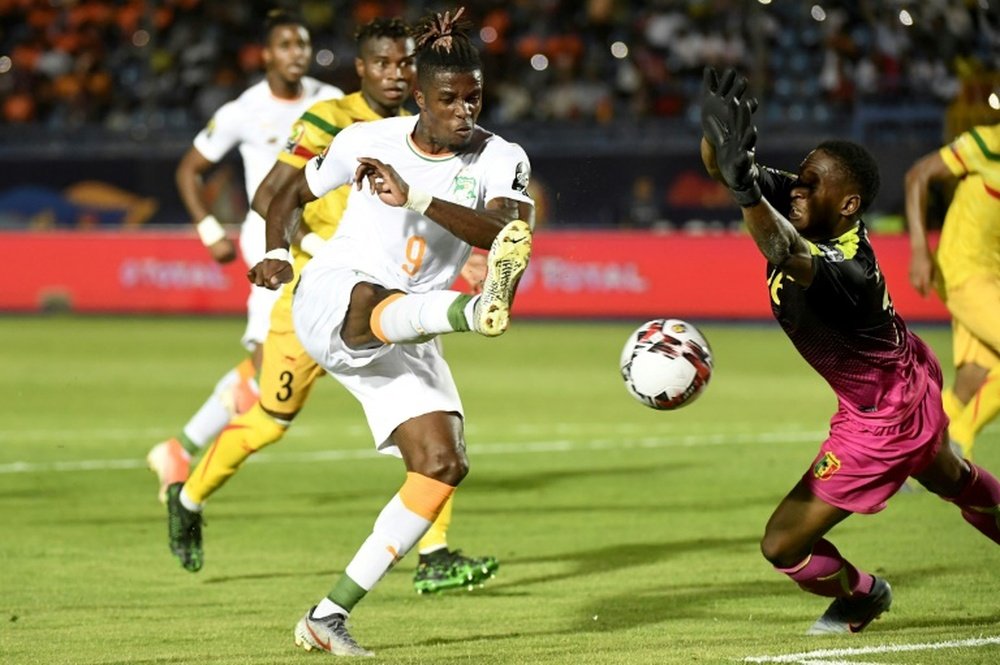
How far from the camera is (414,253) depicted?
6.96 m

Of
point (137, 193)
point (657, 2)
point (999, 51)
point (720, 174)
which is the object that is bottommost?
point (137, 193)

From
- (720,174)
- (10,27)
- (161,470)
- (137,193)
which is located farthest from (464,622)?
(10,27)

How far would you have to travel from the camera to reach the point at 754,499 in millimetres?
10695

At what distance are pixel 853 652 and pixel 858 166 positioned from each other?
1.74 metres

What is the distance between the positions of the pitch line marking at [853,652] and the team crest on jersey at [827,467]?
0.64 metres

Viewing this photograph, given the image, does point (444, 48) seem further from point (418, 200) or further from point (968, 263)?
point (968, 263)

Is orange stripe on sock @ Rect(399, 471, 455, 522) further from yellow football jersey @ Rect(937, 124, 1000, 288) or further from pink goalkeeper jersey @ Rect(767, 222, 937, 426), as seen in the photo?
yellow football jersey @ Rect(937, 124, 1000, 288)

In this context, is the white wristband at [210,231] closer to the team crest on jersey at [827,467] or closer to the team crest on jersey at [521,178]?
the team crest on jersey at [521,178]

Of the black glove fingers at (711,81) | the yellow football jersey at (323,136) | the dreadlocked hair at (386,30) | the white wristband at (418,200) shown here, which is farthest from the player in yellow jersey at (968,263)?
the black glove fingers at (711,81)

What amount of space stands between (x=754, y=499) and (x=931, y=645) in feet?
14.5

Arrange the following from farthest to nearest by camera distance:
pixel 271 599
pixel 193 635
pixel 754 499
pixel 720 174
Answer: pixel 754 499, pixel 271 599, pixel 193 635, pixel 720 174

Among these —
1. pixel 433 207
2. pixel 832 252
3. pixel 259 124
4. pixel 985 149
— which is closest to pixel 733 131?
pixel 832 252

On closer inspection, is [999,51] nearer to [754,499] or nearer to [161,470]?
[754,499]

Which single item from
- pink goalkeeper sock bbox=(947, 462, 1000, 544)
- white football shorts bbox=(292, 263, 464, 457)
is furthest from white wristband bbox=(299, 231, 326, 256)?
pink goalkeeper sock bbox=(947, 462, 1000, 544)
